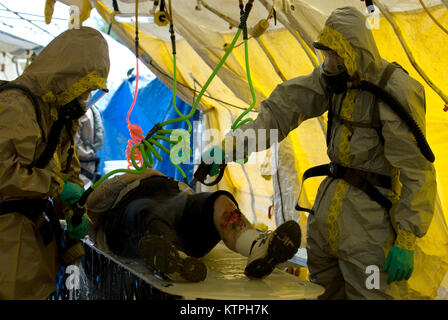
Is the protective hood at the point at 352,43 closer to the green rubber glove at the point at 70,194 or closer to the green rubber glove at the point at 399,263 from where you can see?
the green rubber glove at the point at 399,263

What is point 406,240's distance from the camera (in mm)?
1620

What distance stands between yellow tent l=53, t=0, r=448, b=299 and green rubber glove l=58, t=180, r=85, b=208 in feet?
2.72

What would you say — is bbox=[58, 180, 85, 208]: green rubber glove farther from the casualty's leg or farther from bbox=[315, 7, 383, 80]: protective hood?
bbox=[315, 7, 383, 80]: protective hood

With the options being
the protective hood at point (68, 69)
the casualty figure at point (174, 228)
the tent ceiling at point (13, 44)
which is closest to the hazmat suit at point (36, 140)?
the protective hood at point (68, 69)

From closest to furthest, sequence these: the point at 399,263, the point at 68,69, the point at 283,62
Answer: the point at 399,263, the point at 68,69, the point at 283,62

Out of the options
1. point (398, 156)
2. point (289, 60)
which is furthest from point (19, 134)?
point (289, 60)

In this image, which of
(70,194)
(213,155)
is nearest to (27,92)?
(70,194)

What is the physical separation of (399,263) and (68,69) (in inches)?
59.3

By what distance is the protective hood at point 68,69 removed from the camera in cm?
180

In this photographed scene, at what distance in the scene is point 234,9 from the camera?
288 cm

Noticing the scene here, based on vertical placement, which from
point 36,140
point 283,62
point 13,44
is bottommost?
point 36,140

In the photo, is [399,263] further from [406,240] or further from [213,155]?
[213,155]

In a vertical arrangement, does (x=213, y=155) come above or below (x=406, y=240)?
above

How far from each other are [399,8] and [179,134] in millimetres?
1277
